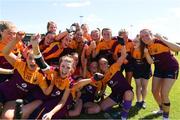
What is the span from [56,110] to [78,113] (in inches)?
54.0

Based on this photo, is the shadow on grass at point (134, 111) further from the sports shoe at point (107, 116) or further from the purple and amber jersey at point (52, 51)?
the purple and amber jersey at point (52, 51)

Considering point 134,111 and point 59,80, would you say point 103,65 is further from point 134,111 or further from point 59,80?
point 134,111

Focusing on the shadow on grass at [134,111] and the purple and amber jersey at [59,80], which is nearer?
the purple and amber jersey at [59,80]

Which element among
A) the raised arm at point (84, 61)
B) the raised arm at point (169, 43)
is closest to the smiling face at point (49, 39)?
the raised arm at point (84, 61)

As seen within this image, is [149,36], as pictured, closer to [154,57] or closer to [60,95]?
[154,57]

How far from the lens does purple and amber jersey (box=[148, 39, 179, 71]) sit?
23.4 ft

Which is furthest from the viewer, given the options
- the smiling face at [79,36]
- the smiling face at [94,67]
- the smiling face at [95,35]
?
the smiling face at [95,35]

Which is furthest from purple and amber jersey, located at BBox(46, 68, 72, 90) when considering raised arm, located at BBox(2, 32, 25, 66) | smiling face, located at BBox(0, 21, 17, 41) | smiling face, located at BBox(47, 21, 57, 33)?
smiling face, located at BBox(47, 21, 57, 33)

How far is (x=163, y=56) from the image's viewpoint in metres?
7.18

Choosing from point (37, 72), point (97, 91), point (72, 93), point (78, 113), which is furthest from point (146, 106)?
point (37, 72)

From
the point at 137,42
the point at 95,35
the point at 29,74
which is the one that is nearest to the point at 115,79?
the point at 137,42

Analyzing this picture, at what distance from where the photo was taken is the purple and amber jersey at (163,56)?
7.12 metres

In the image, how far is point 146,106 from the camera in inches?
333

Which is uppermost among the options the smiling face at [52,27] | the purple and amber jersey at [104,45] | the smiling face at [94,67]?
the smiling face at [52,27]
